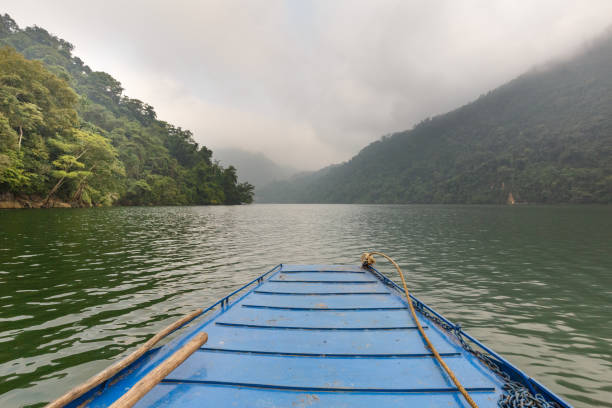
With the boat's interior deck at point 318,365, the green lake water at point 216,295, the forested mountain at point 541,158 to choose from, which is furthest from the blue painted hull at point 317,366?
the forested mountain at point 541,158

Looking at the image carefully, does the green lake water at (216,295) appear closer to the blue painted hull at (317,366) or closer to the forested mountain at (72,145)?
the blue painted hull at (317,366)

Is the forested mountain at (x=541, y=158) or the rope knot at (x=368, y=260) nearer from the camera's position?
the rope knot at (x=368, y=260)

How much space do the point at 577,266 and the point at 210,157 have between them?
433 ft

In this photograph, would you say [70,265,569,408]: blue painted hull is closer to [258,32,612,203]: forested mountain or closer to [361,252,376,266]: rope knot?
[361,252,376,266]: rope knot

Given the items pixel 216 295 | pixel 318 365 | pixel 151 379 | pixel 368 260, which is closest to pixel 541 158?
pixel 368 260

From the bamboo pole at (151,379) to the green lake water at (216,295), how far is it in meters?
2.89

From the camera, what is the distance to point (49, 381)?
15.2 ft

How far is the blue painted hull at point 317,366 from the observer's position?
3166 mm

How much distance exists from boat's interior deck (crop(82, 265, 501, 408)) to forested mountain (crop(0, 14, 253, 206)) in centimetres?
5083

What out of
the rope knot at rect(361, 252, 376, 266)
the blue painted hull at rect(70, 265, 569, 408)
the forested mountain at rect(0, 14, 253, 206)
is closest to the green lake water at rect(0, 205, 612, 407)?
the rope knot at rect(361, 252, 376, 266)

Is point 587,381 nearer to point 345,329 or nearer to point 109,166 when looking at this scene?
point 345,329

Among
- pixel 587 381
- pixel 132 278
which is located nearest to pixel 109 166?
pixel 132 278

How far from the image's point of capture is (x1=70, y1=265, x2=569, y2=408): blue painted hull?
10.4ft

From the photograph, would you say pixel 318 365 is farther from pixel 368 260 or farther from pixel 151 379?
pixel 368 260
